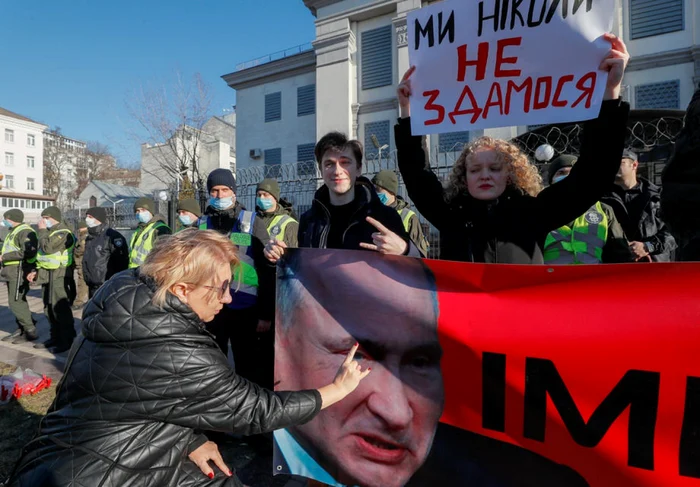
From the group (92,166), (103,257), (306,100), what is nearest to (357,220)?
(103,257)

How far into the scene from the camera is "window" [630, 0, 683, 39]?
619 inches

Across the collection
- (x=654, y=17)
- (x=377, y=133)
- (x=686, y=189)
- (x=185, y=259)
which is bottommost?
(x=185, y=259)

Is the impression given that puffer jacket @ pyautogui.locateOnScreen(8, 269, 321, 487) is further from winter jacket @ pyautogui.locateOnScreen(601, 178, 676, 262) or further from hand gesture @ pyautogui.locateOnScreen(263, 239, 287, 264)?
winter jacket @ pyautogui.locateOnScreen(601, 178, 676, 262)

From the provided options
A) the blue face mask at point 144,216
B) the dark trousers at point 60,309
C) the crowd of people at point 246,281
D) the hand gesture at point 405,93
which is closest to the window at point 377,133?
the blue face mask at point 144,216

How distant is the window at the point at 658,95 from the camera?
15.7 meters

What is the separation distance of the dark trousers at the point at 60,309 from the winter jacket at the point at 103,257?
0.33m

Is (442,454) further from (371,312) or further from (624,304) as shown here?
(624,304)

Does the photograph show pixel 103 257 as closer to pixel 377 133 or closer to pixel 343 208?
pixel 343 208

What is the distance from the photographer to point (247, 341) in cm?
339

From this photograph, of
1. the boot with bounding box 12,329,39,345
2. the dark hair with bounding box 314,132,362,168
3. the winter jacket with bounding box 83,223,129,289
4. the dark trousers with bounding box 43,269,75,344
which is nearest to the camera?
the dark hair with bounding box 314,132,362,168

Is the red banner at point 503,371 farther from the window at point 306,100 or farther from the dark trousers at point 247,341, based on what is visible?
the window at point 306,100

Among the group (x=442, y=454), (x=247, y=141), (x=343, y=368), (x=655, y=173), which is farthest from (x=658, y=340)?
(x=247, y=141)

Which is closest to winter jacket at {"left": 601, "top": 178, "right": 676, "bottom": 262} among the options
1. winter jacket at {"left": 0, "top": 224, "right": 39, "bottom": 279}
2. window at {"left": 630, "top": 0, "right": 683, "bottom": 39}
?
winter jacket at {"left": 0, "top": 224, "right": 39, "bottom": 279}

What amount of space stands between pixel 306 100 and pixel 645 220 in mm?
22584
